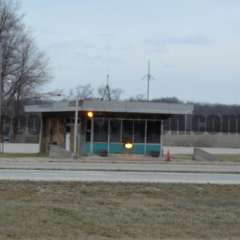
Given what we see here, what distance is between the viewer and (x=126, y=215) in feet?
45.5

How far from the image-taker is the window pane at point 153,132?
51.0m

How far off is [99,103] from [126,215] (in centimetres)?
3521

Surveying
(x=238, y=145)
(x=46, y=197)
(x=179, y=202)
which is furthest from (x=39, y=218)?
(x=238, y=145)

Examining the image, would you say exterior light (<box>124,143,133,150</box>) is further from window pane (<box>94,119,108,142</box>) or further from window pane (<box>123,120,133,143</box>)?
window pane (<box>94,119,108,142</box>)

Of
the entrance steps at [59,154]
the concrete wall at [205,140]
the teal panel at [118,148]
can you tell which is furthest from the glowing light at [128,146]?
the concrete wall at [205,140]

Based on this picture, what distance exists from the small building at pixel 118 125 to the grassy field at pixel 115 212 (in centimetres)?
2955

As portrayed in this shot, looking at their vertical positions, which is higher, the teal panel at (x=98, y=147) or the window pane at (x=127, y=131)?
the window pane at (x=127, y=131)

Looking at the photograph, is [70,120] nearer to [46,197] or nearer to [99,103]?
[99,103]

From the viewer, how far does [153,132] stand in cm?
5122

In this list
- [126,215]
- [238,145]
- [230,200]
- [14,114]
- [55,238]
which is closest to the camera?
[55,238]

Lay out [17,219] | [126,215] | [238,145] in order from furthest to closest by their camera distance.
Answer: [238,145] < [126,215] < [17,219]

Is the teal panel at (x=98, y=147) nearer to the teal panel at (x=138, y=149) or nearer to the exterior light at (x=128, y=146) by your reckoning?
the exterior light at (x=128, y=146)

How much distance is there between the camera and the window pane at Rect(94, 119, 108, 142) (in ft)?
164

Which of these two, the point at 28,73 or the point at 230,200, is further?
the point at 28,73
